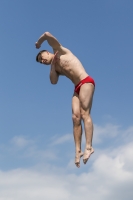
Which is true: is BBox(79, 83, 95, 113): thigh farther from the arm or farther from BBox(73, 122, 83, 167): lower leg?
the arm

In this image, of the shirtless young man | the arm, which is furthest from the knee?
the arm

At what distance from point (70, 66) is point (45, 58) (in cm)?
71

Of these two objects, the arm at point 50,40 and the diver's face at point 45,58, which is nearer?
the arm at point 50,40

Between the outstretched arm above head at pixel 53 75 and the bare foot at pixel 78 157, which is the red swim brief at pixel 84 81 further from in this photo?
the bare foot at pixel 78 157

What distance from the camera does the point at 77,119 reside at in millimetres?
9000

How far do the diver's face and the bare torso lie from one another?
0.18m

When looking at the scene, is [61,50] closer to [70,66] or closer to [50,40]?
[50,40]

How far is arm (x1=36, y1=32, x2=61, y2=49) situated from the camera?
916 centimetres

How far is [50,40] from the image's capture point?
9.22 metres

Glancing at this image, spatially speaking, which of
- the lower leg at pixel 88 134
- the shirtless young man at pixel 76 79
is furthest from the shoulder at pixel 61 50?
the lower leg at pixel 88 134

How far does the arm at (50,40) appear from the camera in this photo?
9.16 m

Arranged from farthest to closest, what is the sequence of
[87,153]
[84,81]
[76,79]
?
1. [76,79]
2. [84,81]
3. [87,153]

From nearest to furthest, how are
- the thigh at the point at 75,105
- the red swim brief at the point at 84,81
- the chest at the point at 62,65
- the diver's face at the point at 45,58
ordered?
the thigh at the point at 75,105, the red swim brief at the point at 84,81, the chest at the point at 62,65, the diver's face at the point at 45,58

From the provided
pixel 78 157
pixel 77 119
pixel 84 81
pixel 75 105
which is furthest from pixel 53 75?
pixel 78 157
